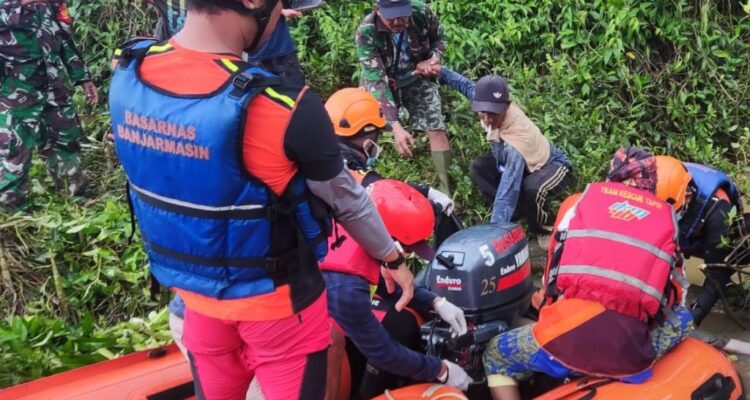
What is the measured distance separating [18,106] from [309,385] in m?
3.94

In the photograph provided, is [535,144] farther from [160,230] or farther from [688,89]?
[160,230]

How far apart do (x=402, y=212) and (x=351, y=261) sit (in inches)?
10.1

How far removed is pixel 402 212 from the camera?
8.30 ft

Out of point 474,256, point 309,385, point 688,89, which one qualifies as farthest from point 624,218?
point 688,89

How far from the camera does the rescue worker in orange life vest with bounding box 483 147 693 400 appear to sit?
264 centimetres

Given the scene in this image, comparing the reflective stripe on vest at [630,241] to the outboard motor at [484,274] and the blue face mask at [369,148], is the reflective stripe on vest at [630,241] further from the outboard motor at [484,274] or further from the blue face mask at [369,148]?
the blue face mask at [369,148]

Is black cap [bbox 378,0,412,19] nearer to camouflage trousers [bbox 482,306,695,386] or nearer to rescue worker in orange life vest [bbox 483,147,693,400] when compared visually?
rescue worker in orange life vest [bbox 483,147,693,400]

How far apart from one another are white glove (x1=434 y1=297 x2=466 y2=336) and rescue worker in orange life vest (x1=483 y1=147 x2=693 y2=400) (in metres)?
0.21

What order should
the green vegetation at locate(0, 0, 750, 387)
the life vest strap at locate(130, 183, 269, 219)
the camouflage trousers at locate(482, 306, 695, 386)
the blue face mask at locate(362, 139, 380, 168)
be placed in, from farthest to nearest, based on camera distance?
the green vegetation at locate(0, 0, 750, 387) < the blue face mask at locate(362, 139, 380, 168) < the camouflage trousers at locate(482, 306, 695, 386) < the life vest strap at locate(130, 183, 269, 219)

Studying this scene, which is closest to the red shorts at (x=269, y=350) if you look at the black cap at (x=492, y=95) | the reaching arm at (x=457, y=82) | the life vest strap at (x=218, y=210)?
the life vest strap at (x=218, y=210)

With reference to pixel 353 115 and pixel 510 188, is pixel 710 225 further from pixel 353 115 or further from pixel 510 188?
pixel 353 115

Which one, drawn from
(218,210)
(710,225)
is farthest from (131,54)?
(710,225)

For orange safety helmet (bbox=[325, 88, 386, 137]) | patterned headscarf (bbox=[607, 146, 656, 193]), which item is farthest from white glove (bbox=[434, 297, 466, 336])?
patterned headscarf (bbox=[607, 146, 656, 193])

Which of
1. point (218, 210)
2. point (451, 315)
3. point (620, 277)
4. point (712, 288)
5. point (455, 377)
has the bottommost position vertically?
point (712, 288)
